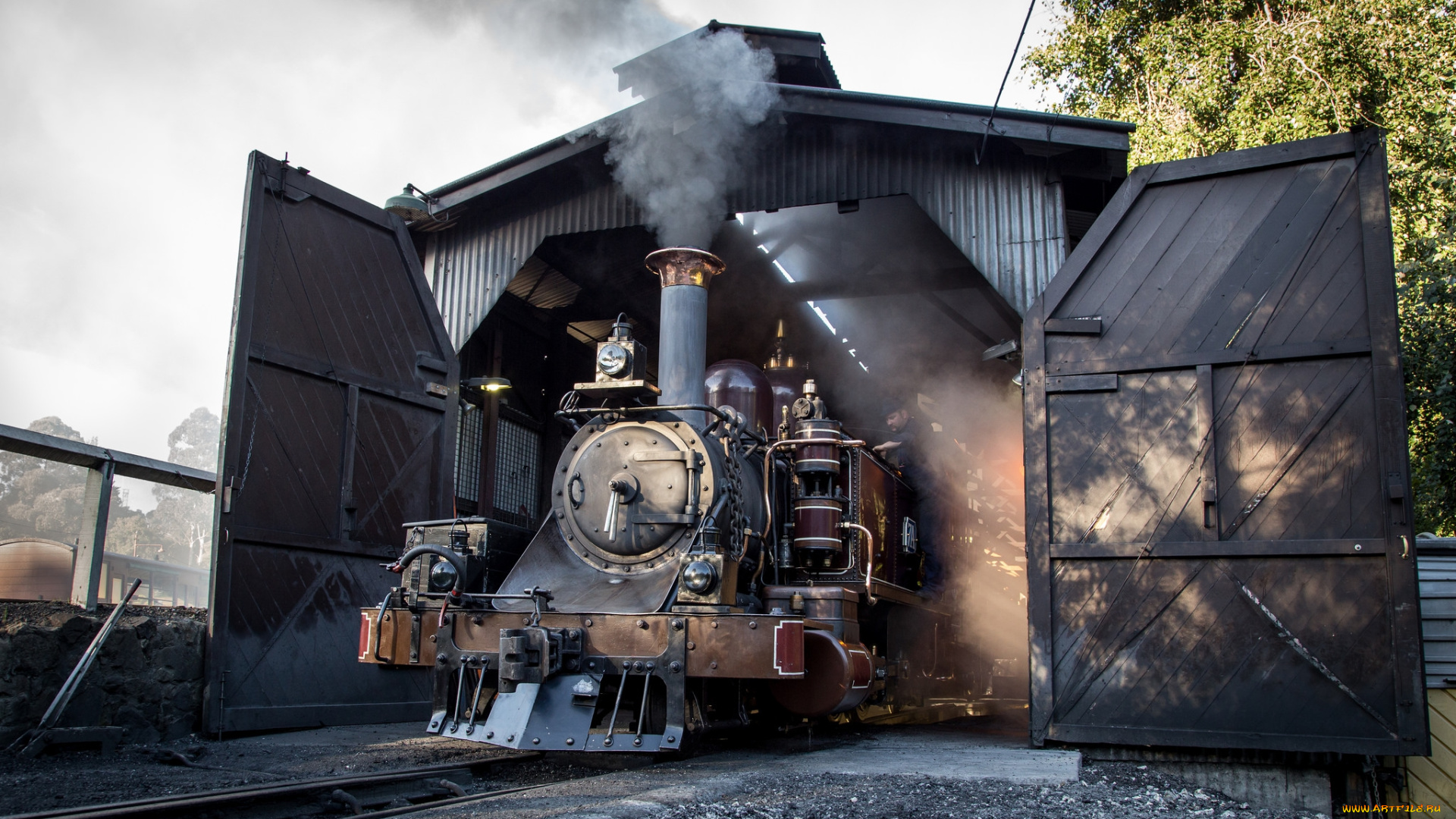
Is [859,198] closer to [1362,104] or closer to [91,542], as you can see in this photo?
[91,542]

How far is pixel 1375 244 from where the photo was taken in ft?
20.4

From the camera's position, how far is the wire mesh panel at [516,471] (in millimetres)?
12727

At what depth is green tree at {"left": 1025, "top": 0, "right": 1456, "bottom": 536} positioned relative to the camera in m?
11.1

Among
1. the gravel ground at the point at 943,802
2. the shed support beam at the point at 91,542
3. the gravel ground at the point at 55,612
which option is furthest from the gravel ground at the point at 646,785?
the shed support beam at the point at 91,542

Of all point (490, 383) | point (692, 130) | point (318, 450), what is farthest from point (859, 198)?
point (318, 450)

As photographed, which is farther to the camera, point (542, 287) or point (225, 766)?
point (542, 287)

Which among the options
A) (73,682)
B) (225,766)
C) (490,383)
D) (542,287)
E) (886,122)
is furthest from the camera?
(542,287)

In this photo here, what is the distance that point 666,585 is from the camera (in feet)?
19.1

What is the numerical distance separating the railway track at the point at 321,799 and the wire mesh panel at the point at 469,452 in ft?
22.9

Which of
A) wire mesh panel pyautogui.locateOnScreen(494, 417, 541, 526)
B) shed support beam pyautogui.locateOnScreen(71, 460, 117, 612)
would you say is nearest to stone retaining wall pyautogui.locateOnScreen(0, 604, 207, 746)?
shed support beam pyautogui.locateOnScreen(71, 460, 117, 612)

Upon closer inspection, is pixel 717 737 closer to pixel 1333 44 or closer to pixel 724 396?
pixel 724 396

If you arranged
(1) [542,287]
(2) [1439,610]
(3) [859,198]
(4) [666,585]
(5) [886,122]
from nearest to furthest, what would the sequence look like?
(4) [666,585], (2) [1439,610], (5) [886,122], (3) [859,198], (1) [542,287]

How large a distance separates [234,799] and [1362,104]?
50.0 ft

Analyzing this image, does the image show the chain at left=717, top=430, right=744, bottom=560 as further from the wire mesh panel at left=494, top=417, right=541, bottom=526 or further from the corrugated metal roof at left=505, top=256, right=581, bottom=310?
the wire mesh panel at left=494, top=417, right=541, bottom=526
